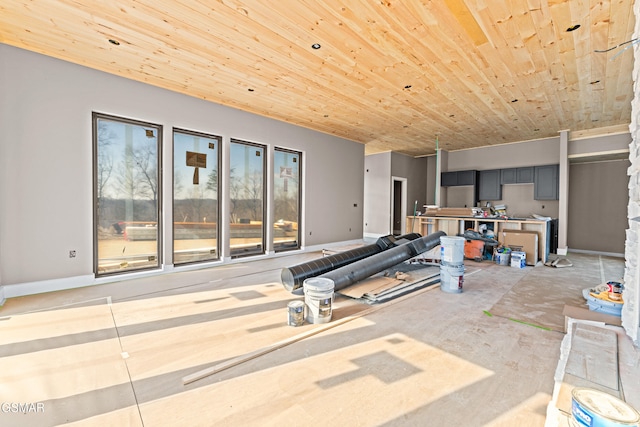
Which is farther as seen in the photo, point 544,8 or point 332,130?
point 332,130

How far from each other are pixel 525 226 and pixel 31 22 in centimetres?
810

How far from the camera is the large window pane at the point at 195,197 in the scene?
4824 millimetres

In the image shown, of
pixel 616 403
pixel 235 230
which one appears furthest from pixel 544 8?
pixel 235 230

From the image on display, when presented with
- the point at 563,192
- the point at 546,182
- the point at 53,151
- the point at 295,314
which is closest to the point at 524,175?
the point at 546,182

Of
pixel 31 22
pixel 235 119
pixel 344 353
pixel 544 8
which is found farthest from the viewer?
pixel 235 119

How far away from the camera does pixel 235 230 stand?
219 inches

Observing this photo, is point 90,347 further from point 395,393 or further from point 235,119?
point 235,119

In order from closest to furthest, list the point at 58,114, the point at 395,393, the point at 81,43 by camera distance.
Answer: the point at 395,393, the point at 81,43, the point at 58,114

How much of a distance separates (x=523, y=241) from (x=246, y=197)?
18.1 feet

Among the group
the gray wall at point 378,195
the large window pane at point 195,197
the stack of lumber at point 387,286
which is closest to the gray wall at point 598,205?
the gray wall at point 378,195

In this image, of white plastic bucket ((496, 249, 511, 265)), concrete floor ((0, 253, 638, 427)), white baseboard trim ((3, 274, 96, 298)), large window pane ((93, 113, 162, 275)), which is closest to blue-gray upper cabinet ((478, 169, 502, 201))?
white plastic bucket ((496, 249, 511, 265))

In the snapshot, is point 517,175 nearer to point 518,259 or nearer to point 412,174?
point 412,174

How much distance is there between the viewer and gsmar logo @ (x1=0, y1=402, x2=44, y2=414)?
5.09 feet

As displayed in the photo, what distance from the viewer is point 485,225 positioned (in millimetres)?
6102
